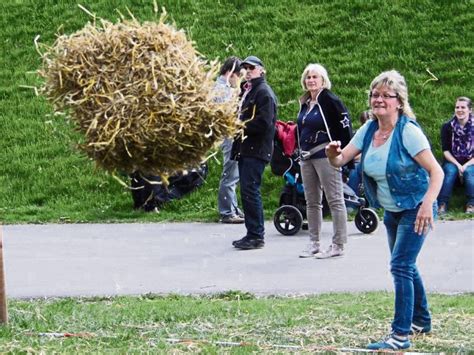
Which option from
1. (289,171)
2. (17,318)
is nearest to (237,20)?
(289,171)

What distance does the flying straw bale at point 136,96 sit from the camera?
657 centimetres

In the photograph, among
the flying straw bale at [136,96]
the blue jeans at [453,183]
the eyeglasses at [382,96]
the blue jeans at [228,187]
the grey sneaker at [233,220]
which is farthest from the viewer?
the blue jeans at [453,183]

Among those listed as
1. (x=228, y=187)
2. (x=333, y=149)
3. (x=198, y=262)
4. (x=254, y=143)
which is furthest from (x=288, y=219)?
(x=333, y=149)

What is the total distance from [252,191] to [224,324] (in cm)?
377

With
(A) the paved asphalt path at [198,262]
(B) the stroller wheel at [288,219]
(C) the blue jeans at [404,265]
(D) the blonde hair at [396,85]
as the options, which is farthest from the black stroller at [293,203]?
(C) the blue jeans at [404,265]

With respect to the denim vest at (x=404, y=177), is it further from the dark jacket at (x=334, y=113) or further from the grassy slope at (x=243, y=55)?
the grassy slope at (x=243, y=55)

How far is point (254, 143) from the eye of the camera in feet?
36.7

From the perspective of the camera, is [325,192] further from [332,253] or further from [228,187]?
[228,187]

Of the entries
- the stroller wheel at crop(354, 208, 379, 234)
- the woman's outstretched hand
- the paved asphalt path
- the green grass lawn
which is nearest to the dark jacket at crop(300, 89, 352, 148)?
the paved asphalt path

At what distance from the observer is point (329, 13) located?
1942 centimetres

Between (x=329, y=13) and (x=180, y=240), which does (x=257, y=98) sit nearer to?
(x=180, y=240)

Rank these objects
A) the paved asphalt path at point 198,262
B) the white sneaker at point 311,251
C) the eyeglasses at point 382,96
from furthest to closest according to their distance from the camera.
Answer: the white sneaker at point 311,251
the paved asphalt path at point 198,262
the eyeglasses at point 382,96

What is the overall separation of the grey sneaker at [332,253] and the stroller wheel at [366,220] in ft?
4.57

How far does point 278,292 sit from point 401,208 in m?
2.53
